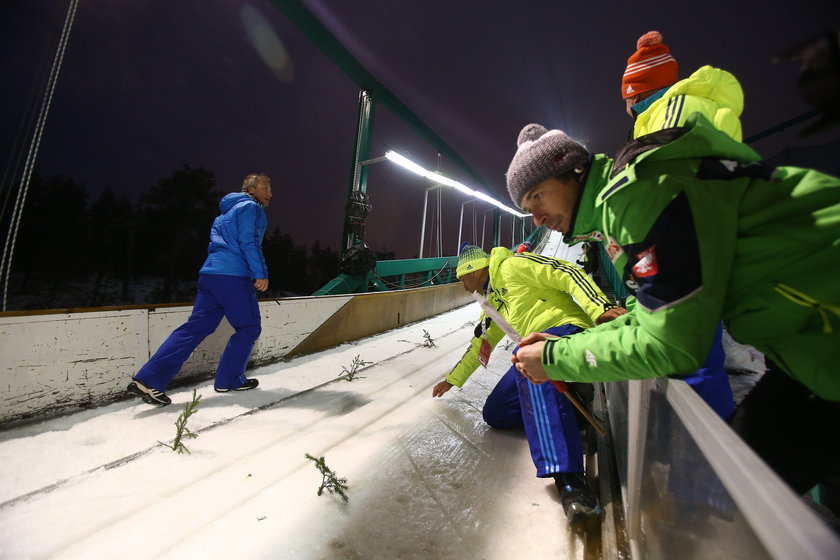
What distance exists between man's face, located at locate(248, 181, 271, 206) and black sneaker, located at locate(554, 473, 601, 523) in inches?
116

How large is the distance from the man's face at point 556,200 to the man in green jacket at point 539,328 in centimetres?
78

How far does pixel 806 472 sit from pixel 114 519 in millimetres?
2353

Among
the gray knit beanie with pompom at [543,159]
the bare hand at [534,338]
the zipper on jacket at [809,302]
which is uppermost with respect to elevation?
the gray knit beanie with pompom at [543,159]

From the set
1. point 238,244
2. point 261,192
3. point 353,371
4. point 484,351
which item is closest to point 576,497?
point 484,351

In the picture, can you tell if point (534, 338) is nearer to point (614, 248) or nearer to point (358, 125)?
point (614, 248)

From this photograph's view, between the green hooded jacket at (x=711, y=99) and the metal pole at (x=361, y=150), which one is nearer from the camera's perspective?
the green hooded jacket at (x=711, y=99)

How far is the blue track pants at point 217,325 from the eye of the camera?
246 cm

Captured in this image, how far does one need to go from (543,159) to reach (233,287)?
2488mm

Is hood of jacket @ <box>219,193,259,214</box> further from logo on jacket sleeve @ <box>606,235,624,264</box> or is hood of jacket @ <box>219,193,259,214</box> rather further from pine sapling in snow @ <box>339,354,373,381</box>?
logo on jacket sleeve @ <box>606,235,624,264</box>

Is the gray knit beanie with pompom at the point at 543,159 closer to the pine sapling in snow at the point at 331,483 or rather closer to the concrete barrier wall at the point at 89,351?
the pine sapling in snow at the point at 331,483

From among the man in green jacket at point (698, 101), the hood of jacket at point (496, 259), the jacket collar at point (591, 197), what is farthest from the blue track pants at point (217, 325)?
the man in green jacket at point (698, 101)

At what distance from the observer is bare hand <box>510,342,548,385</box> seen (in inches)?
44.6

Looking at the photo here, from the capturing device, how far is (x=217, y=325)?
2.74m

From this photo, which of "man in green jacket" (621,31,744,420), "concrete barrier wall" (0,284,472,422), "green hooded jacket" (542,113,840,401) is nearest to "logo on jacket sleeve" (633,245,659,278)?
"green hooded jacket" (542,113,840,401)
